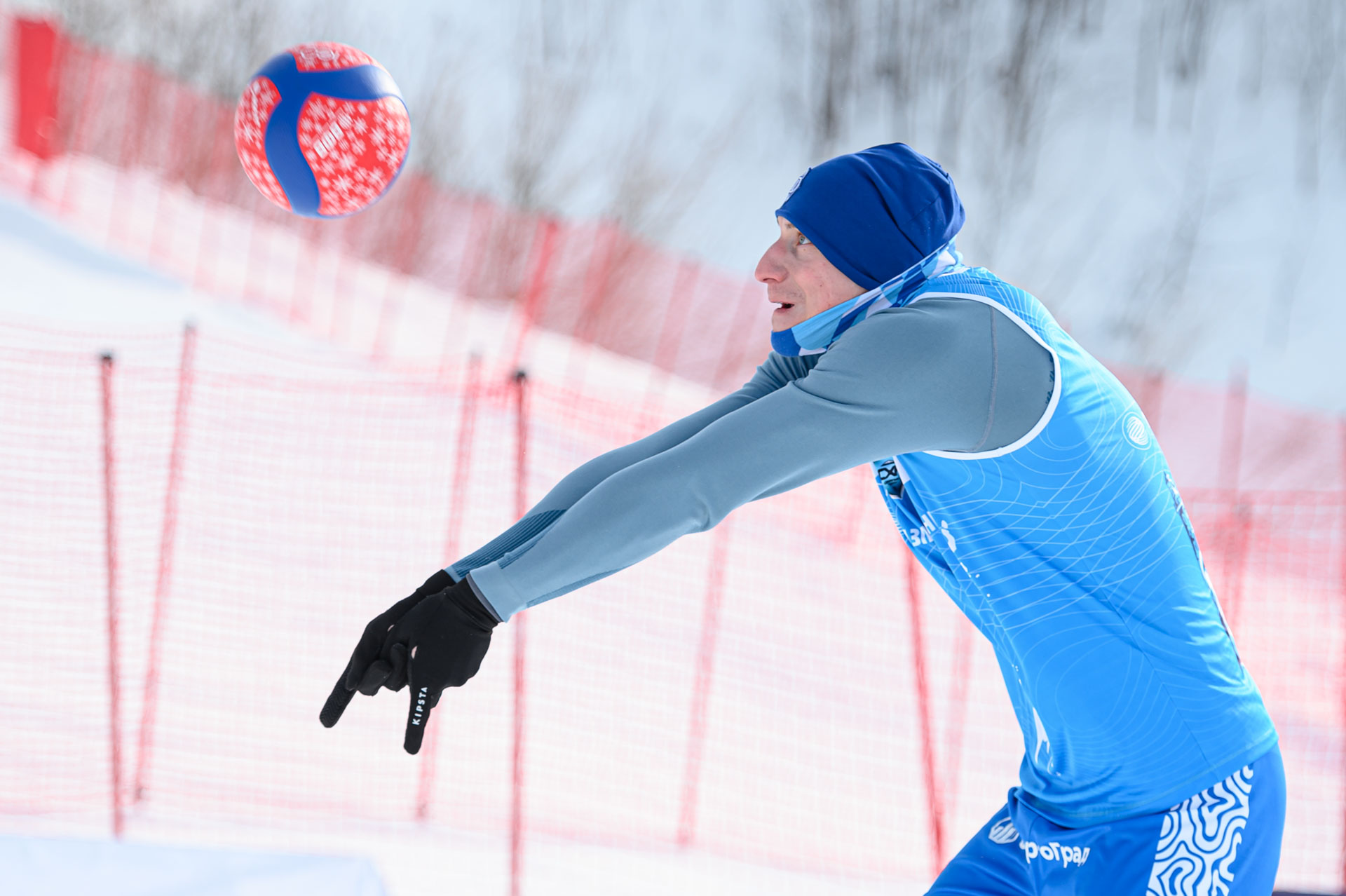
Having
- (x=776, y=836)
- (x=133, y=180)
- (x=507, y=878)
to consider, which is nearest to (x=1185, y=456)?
(x=776, y=836)

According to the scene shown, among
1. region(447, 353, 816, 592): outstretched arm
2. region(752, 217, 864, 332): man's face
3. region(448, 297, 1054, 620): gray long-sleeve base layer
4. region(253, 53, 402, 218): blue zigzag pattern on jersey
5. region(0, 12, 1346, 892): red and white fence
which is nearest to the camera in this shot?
region(448, 297, 1054, 620): gray long-sleeve base layer

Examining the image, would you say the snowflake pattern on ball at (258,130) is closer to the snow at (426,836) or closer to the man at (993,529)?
the snow at (426,836)

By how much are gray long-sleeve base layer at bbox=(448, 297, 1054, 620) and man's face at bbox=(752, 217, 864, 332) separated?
0.31 metres

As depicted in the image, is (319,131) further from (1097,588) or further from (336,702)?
(1097,588)

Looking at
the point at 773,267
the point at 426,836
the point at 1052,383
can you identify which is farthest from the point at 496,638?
the point at 1052,383

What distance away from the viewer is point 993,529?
1536 mm

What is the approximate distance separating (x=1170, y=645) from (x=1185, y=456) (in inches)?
519

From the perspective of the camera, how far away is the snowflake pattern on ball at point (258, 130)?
13.0 feet

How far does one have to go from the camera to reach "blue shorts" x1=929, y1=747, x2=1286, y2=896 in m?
1.54

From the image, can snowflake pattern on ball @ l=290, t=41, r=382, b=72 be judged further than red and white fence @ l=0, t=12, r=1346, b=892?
No

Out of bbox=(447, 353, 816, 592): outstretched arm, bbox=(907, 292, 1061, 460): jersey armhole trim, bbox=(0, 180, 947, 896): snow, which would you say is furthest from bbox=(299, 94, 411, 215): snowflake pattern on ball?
bbox=(907, 292, 1061, 460): jersey armhole trim

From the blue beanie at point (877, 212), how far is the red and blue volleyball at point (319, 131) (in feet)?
8.99

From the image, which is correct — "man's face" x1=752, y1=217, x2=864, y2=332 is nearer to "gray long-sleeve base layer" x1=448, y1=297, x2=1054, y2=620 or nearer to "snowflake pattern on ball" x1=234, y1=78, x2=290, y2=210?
"gray long-sleeve base layer" x1=448, y1=297, x2=1054, y2=620

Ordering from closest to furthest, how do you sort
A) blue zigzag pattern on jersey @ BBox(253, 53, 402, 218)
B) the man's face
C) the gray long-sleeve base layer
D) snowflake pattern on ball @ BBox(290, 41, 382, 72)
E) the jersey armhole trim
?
the gray long-sleeve base layer
the jersey armhole trim
the man's face
blue zigzag pattern on jersey @ BBox(253, 53, 402, 218)
snowflake pattern on ball @ BBox(290, 41, 382, 72)
